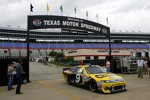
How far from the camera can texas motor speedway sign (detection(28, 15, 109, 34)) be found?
2049 centimetres

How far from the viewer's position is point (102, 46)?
349 ft

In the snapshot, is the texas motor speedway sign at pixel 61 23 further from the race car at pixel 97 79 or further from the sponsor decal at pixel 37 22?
the race car at pixel 97 79

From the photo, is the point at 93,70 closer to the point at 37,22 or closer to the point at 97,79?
the point at 97,79

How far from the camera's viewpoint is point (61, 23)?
2195 centimetres

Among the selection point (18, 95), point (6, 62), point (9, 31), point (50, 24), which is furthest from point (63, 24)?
point (9, 31)

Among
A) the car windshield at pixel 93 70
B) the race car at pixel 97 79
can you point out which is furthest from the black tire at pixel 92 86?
the car windshield at pixel 93 70

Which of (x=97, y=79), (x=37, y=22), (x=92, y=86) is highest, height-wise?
(x=37, y=22)

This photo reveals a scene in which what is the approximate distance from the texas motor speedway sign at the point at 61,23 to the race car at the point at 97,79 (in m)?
6.46

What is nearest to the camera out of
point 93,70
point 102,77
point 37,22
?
point 102,77

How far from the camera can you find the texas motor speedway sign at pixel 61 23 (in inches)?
807

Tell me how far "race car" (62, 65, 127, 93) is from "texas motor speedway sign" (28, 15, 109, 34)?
6.46m

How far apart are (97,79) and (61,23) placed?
1022 cm

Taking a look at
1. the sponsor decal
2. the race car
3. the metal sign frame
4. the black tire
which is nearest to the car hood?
the race car

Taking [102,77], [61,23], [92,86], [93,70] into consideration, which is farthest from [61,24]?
[102,77]
